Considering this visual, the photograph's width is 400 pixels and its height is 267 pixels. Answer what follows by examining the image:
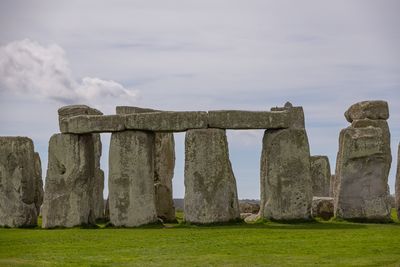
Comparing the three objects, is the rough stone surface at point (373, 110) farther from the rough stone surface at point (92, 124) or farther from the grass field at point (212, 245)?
the rough stone surface at point (92, 124)

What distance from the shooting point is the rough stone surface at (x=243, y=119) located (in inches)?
1308

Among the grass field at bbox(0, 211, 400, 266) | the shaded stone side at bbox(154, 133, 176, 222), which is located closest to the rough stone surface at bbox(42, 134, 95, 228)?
the grass field at bbox(0, 211, 400, 266)

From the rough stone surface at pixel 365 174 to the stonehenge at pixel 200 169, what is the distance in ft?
0.11

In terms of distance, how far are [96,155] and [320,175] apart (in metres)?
9.80

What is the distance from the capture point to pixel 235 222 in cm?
3322

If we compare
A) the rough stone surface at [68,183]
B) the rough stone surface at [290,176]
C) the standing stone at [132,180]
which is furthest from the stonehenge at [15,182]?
the rough stone surface at [290,176]

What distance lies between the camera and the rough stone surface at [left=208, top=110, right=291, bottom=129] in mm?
33219

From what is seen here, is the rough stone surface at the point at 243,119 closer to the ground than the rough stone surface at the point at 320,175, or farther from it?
farther from it

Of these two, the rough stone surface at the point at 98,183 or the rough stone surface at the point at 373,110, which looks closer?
the rough stone surface at the point at 373,110

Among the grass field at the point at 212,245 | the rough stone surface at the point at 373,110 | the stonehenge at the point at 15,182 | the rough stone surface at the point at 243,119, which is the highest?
the rough stone surface at the point at 373,110

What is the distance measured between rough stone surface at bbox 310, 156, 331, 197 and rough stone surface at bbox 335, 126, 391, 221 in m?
9.16

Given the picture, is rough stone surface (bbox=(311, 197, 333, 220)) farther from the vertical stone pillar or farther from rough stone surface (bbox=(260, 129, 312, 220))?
rough stone surface (bbox=(260, 129, 312, 220))

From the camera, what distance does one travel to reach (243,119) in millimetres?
33188

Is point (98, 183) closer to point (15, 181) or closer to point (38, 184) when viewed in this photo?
point (38, 184)
